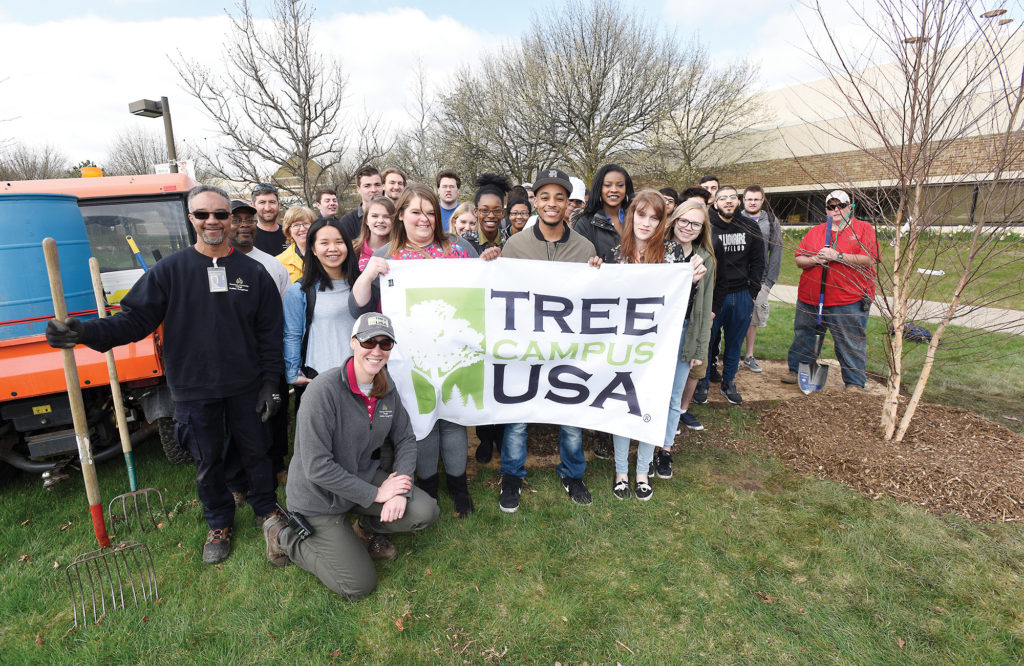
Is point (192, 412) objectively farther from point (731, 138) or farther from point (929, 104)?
point (731, 138)

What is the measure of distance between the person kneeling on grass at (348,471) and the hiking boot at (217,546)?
373 mm

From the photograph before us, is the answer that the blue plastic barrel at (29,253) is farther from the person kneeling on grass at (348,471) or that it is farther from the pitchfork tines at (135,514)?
the person kneeling on grass at (348,471)

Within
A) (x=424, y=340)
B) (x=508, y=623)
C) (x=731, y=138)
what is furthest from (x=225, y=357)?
(x=731, y=138)

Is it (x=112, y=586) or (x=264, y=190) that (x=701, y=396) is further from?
(x=264, y=190)

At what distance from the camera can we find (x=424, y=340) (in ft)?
11.9

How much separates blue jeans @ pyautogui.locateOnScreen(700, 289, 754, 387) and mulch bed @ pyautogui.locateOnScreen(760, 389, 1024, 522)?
2.76 ft

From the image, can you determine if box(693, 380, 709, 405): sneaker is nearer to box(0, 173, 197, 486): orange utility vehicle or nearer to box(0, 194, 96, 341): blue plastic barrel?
box(0, 173, 197, 486): orange utility vehicle

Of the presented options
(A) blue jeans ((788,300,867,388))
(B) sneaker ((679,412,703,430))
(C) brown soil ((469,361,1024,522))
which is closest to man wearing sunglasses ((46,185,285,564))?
(C) brown soil ((469,361,1024,522))

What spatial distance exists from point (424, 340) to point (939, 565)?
3753 millimetres

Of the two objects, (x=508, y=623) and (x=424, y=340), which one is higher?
(x=424, y=340)

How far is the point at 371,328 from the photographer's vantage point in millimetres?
2764

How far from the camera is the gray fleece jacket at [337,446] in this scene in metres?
2.84

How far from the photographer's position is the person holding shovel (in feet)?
16.9

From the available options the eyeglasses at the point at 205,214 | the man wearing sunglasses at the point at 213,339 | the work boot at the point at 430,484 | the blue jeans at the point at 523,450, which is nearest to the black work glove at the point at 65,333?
the man wearing sunglasses at the point at 213,339
